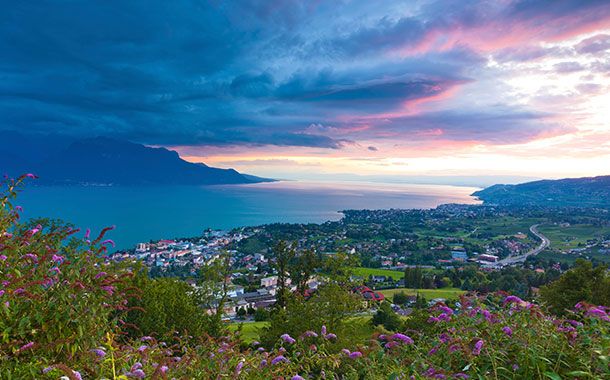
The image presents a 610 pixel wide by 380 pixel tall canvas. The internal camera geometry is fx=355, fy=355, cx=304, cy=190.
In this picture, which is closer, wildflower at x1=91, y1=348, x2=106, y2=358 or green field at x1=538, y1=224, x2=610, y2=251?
wildflower at x1=91, y1=348, x2=106, y2=358

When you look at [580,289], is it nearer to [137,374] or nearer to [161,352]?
[161,352]

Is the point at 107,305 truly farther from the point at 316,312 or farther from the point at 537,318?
the point at 316,312

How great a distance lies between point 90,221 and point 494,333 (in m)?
66.5

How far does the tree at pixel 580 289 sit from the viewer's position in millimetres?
12836

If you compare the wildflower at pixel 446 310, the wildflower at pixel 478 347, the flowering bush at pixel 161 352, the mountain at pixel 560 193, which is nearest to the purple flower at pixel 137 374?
the flowering bush at pixel 161 352

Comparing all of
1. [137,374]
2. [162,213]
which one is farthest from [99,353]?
[162,213]

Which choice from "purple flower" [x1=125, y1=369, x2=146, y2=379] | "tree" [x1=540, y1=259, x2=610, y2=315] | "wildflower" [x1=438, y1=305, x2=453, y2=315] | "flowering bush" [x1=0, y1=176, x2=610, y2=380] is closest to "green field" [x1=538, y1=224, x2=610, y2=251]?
"tree" [x1=540, y1=259, x2=610, y2=315]

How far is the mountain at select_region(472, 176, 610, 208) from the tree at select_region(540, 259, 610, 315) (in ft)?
454

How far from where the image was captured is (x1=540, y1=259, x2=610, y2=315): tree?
12.8 m

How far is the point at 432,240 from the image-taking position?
70.9m

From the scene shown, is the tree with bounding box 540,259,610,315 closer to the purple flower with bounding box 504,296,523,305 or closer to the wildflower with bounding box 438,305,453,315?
the purple flower with bounding box 504,296,523,305

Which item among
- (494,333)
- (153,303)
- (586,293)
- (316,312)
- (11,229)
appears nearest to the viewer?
(494,333)

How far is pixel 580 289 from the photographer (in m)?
13.3

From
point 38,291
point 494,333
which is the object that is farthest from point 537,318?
point 38,291
